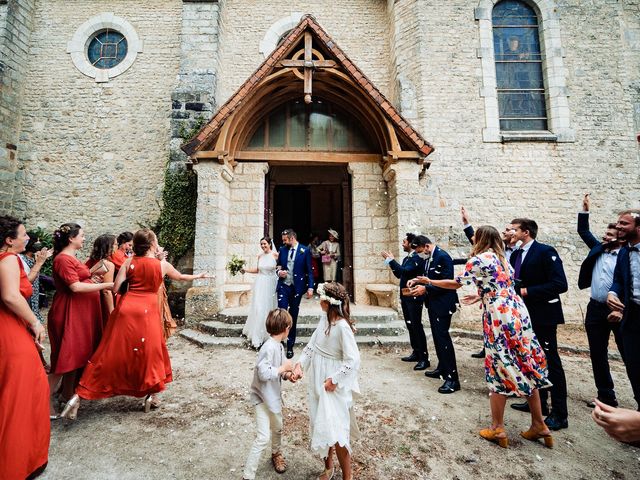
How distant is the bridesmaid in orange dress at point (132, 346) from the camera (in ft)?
9.41

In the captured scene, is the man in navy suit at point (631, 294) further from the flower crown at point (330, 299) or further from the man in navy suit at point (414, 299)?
the flower crown at point (330, 299)

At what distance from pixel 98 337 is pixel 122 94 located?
822cm

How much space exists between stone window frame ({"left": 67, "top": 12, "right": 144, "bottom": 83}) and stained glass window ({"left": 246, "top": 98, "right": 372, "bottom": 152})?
5294 mm

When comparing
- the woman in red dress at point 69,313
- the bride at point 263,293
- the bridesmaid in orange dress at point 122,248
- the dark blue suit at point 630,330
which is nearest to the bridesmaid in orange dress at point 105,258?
the woman in red dress at point 69,313

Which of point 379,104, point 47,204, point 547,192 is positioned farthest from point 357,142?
point 47,204

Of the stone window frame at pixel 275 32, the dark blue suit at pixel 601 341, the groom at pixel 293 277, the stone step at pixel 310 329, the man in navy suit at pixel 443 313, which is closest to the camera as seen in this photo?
the dark blue suit at pixel 601 341

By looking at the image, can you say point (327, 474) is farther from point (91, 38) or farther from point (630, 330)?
point (91, 38)

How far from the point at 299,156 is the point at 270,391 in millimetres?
5553

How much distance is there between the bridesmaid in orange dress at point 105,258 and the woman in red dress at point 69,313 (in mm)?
188

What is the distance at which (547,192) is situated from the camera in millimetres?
7480

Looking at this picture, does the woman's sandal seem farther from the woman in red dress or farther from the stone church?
the stone church

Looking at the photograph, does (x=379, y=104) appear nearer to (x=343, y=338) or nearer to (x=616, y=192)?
(x=343, y=338)

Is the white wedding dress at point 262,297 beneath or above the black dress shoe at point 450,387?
above

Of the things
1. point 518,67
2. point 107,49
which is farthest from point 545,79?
point 107,49
